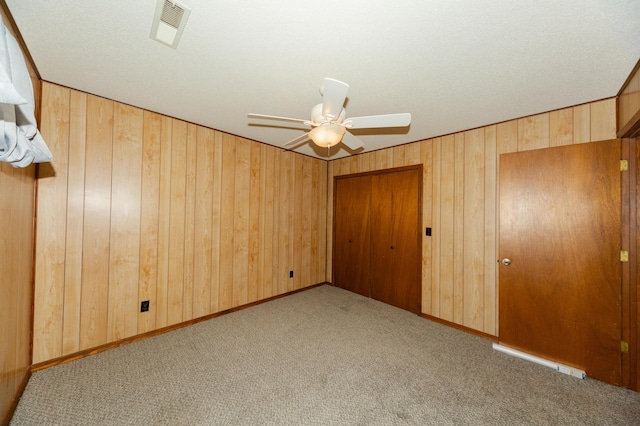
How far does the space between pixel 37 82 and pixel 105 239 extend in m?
1.36

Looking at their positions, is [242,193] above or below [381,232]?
above

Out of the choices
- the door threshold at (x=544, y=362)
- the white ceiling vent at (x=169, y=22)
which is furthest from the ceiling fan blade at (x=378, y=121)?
the door threshold at (x=544, y=362)

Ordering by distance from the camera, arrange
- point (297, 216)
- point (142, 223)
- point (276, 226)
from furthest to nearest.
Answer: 1. point (297, 216)
2. point (276, 226)
3. point (142, 223)

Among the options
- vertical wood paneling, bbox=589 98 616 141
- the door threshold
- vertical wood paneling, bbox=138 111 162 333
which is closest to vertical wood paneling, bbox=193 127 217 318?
vertical wood paneling, bbox=138 111 162 333

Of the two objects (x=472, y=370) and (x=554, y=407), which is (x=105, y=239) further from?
(x=554, y=407)

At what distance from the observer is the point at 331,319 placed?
119 inches

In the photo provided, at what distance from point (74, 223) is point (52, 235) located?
163 mm

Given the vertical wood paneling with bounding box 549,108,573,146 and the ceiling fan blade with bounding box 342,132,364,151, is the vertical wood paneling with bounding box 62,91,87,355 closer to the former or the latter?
the ceiling fan blade with bounding box 342,132,364,151

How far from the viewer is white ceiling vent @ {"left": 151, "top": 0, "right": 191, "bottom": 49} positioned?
1225mm

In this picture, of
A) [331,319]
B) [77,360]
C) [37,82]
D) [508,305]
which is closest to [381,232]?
[331,319]

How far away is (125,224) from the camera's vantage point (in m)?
2.38

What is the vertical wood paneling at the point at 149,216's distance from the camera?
2479 millimetres

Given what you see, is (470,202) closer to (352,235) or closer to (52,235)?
(352,235)

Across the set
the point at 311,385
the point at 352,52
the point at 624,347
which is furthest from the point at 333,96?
the point at 624,347
